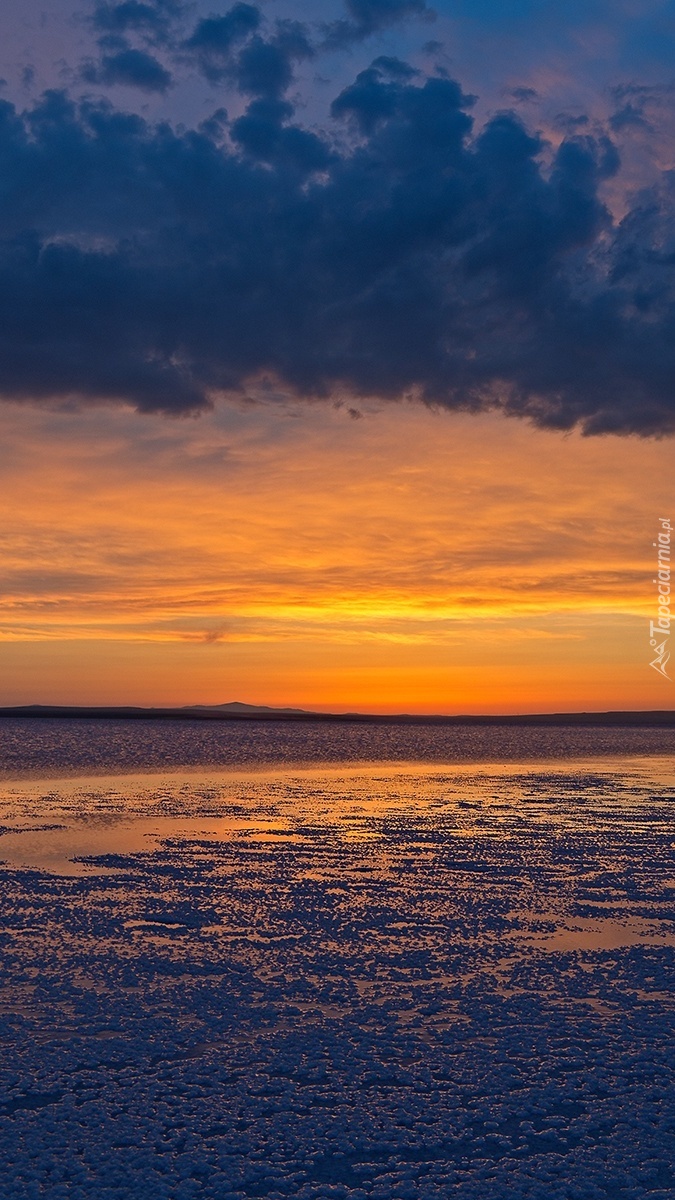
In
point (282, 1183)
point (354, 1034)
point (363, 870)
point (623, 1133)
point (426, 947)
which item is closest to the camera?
point (282, 1183)

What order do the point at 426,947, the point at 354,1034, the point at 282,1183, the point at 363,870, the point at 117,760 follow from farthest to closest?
the point at 117,760 < the point at 363,870 < the point at 426,947 < the point at 354,1034 < the point at 282,1183

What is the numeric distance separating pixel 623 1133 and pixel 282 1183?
2.50m

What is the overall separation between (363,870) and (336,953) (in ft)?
17.3

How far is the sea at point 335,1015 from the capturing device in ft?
20.7

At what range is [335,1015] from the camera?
9055mm

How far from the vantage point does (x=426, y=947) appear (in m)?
11.5

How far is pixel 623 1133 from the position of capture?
678cm

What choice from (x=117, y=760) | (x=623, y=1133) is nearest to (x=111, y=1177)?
(x=623, y=1133)

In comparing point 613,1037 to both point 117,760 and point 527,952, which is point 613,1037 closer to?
point 527,952

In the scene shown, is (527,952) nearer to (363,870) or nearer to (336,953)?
(336,953)

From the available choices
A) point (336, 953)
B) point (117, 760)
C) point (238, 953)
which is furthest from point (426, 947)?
point (117, 760)

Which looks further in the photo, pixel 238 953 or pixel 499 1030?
pixel 238 953

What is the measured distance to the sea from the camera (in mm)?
6305

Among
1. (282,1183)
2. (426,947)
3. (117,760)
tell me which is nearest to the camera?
(282,1183)
